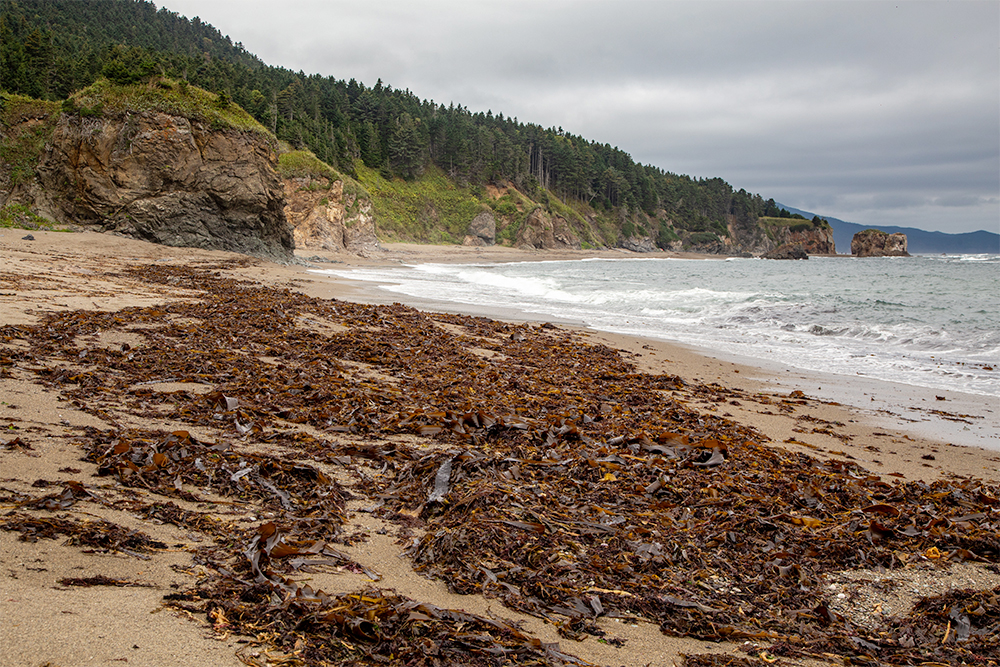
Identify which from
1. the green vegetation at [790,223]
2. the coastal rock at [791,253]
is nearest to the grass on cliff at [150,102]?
the coastal rock at [791,253]

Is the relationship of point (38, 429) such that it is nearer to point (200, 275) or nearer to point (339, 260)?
point (200, 275)

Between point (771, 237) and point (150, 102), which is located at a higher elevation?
point (771, 237)

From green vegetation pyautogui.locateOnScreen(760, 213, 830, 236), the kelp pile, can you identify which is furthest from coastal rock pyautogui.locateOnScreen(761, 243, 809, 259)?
the kelp pile

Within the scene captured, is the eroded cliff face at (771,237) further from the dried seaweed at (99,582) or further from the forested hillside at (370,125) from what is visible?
the dried seaweed at (99,582)

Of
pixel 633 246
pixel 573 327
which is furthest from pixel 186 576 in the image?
pixel 633 246

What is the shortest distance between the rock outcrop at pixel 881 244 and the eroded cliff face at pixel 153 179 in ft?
Result: 389

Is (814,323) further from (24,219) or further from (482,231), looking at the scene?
(482,231)

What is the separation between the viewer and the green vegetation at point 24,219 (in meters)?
21.5

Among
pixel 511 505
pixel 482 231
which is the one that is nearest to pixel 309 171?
pixel 482 231

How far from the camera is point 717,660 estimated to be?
7.71 feet

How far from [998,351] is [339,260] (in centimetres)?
3331

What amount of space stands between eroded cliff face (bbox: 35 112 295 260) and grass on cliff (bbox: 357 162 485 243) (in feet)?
118

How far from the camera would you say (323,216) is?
42.8 metres

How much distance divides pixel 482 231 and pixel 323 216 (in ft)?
104
